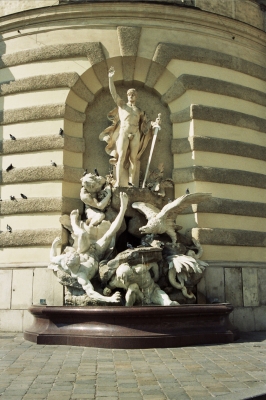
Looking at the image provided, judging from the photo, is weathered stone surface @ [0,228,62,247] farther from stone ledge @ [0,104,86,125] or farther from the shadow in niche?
stone ledge @ [0,104,86,125]

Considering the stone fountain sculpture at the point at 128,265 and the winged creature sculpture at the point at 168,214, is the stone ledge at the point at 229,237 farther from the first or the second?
the winged creature sculpture at the point at 168,214

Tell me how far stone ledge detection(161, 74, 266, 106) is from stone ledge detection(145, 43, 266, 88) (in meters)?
0.57

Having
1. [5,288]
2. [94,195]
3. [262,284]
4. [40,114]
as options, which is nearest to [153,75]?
[40,114]

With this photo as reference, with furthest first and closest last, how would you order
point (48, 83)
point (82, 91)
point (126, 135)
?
1. point (82, 91)
2. point (48, 83)
3. point (126, 135)

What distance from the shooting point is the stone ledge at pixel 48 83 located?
13.5 m

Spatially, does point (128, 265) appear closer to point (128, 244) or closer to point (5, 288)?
point (128, 244)

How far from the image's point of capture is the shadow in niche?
13.8 m

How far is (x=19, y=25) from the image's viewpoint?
1415 cm

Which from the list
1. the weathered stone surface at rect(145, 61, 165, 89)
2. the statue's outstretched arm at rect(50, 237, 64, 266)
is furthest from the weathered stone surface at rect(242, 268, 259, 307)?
the weathered stone surface at rect(145, 61, 165, 89)

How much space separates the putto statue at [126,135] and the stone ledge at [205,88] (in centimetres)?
119

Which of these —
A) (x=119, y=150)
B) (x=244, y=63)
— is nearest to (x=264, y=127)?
(x=244, y=63)

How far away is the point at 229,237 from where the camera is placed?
13.1 metres

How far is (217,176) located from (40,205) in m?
5.09

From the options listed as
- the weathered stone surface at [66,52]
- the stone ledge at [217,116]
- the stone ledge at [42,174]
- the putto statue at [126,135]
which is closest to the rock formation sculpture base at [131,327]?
the stone ledge at [42,174]
